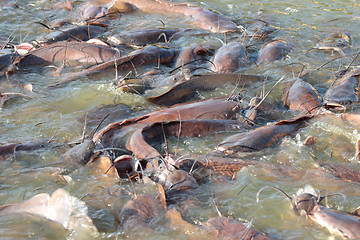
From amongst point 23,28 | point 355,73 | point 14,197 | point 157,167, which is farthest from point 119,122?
point 23,28

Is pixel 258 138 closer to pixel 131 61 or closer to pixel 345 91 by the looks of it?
pixel 345 91


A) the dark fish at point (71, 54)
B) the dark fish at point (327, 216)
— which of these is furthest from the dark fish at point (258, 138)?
the dark fish at point (71, 54)

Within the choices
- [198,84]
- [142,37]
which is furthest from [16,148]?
[142,37]

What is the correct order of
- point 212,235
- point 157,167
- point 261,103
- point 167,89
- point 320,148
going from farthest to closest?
1. point 167,89
2. point 261,103
3. point 320,148
4. point 157,167
5. point 212,235

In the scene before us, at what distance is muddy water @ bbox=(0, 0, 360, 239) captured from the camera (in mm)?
2292

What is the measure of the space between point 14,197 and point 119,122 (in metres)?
0.99

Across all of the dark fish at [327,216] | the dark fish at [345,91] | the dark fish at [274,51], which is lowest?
the dark fish at [274,51]

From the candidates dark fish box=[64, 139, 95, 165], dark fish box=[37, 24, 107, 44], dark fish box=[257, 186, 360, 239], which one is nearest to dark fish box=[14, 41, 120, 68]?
dark fish box=[37, 24, 107, 44]

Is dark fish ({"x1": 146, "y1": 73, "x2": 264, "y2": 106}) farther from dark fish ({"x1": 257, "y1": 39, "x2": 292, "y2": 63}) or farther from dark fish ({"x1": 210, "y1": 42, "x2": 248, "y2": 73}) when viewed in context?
dark fish ({"x1": 257, "y1": 39, "x2": 292, "y2": 63})

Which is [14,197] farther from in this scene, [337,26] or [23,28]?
[337,26]

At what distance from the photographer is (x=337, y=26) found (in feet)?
19.4

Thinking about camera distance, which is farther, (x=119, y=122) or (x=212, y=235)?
(x=119, y=122)

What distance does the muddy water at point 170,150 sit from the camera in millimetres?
2292

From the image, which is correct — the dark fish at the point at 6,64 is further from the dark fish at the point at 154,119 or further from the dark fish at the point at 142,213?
the dark fish at the point at 142,213
